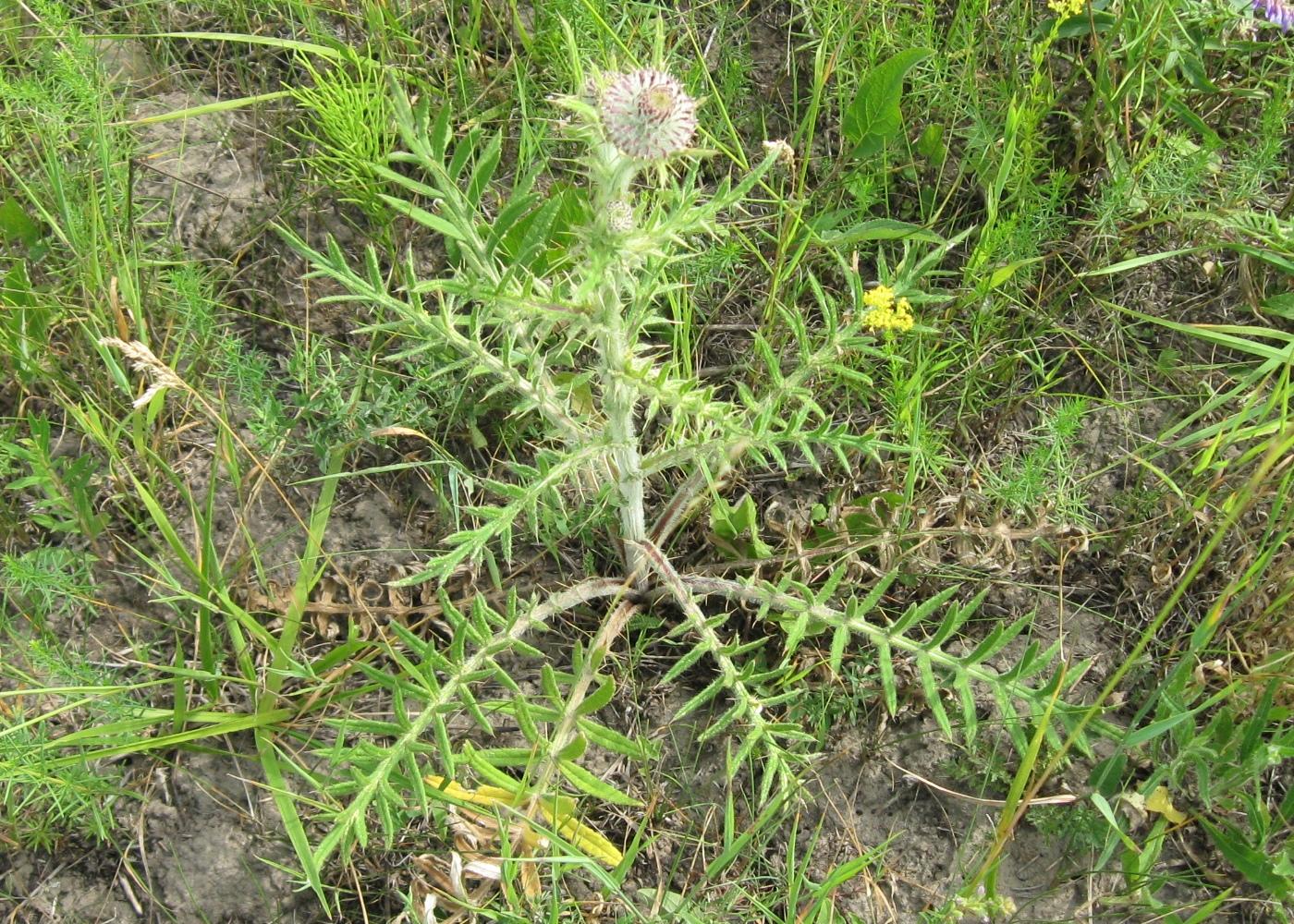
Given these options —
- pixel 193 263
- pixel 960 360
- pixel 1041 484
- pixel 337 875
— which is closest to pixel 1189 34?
pixel 960 360

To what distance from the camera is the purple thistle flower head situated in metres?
2.04

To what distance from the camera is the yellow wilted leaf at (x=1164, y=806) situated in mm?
2715

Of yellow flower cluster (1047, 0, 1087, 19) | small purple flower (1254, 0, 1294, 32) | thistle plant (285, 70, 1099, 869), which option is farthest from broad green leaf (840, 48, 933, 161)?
small purple flower (1254, 0, 1294, 32)

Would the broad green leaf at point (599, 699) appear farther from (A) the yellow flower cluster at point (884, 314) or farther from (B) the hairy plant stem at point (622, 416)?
(A) the yellow flower cluster at point (884, 314)

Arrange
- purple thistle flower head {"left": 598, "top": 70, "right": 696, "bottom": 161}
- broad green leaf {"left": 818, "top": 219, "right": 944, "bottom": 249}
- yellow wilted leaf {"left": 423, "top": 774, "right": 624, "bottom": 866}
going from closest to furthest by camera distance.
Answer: purple thistle flower head {"left": 598, "top": 70, "right": 696, "bottom": 161} < yellow wilted leaf {"left": 423, "top": 774, "right": 624, "bottom": 866} < broad green leaf {"left": 818, "top": 219, "right": 944, "bottom": 249}

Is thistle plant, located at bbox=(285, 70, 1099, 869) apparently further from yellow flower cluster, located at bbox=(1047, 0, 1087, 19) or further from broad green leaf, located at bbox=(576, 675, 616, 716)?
yellow flower cluster, located at bbox=(1047, 0, 1087, 19)

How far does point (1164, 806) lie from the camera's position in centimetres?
272

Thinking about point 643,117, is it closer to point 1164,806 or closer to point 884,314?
point 884,314

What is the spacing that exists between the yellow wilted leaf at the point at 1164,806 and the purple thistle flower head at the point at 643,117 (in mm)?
2102

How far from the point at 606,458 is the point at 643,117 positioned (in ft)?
3.41

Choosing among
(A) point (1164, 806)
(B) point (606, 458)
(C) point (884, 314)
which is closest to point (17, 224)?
(B) point (606, 458)

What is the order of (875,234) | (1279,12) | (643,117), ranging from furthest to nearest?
(875,234), (1279,12), (643,117)

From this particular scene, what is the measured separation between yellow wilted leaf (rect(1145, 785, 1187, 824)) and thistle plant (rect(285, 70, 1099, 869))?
0.41 meters

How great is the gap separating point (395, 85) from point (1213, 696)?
96.9 inches
